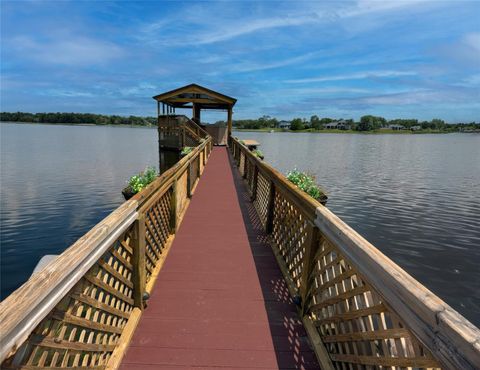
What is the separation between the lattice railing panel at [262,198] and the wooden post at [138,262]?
3042 mm

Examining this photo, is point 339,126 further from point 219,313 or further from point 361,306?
point 361,306

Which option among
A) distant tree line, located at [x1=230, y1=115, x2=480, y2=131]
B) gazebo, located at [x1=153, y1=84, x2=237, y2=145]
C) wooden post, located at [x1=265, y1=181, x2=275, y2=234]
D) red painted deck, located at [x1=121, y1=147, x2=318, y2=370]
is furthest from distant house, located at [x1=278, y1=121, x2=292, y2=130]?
red painted deck, located at [x1=121, y1=147, x2=318, y2=370]

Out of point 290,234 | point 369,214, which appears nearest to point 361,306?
point 290,234

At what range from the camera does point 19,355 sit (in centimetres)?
132

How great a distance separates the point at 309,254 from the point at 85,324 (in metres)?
1.92

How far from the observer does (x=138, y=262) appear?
2926 mm

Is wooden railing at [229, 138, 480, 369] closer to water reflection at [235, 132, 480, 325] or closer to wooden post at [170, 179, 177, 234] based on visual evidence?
wooden post at [170, 179, 177, 234]

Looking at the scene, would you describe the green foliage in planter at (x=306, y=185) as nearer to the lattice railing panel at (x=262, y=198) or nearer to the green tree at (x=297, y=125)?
the lattice railing panel at (x=262, y=198)

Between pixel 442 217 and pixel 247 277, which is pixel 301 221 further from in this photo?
pixel 442 217

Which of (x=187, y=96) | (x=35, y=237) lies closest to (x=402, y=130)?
(x=187, y=96)

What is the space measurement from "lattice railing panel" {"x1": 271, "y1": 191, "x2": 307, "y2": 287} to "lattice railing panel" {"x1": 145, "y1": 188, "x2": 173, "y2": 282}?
1.72 metres

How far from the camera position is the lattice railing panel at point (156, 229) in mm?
3635

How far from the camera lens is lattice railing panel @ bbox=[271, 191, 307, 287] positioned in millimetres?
3510

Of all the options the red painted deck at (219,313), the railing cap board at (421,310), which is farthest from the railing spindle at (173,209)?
the railing cap board at (421,310)
